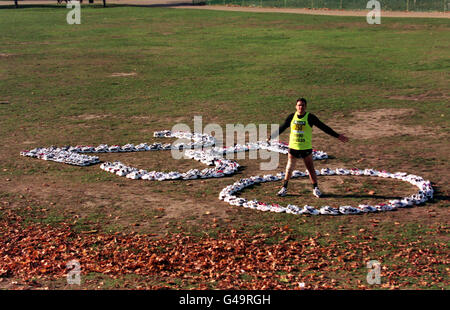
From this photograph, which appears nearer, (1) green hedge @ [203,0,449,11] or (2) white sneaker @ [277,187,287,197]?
(2) white sneaker @ [277,187,287,197]

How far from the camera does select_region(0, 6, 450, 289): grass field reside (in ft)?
43.2

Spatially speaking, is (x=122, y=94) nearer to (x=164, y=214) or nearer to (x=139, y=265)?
(x=164, y=214)

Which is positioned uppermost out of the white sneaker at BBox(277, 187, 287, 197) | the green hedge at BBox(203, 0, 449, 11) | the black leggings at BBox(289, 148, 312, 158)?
the green hedge at BBox(203, 0, 449, 11)

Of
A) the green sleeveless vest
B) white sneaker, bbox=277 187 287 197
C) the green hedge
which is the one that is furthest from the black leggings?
the green hedge

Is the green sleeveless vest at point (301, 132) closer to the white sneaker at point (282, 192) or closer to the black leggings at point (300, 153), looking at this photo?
the black leggings at point (300, 153)

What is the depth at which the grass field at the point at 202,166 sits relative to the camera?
13.2 meters

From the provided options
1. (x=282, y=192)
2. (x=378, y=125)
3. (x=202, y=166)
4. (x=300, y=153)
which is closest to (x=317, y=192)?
(x=282, y=192)

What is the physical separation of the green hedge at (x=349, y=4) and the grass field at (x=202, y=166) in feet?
60.0

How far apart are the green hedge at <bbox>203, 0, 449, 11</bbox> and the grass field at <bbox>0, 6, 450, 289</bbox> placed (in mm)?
18299

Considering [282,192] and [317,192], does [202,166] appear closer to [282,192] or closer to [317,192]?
[282,192]

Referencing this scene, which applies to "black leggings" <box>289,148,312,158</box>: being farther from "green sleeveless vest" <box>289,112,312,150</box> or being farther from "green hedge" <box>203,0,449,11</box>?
"green hedge" <box>203,0,449,11</box>

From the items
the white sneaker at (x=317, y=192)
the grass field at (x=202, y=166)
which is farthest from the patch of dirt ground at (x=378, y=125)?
the white sneaker at (x=317, y=192)

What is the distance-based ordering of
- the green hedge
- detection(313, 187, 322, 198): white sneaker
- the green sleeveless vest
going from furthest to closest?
the green hedge < detection(313, 187, 322, 198): white sneaker < the green sleeveless vest

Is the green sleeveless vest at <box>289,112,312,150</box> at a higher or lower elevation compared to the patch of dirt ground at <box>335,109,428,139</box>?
higher
